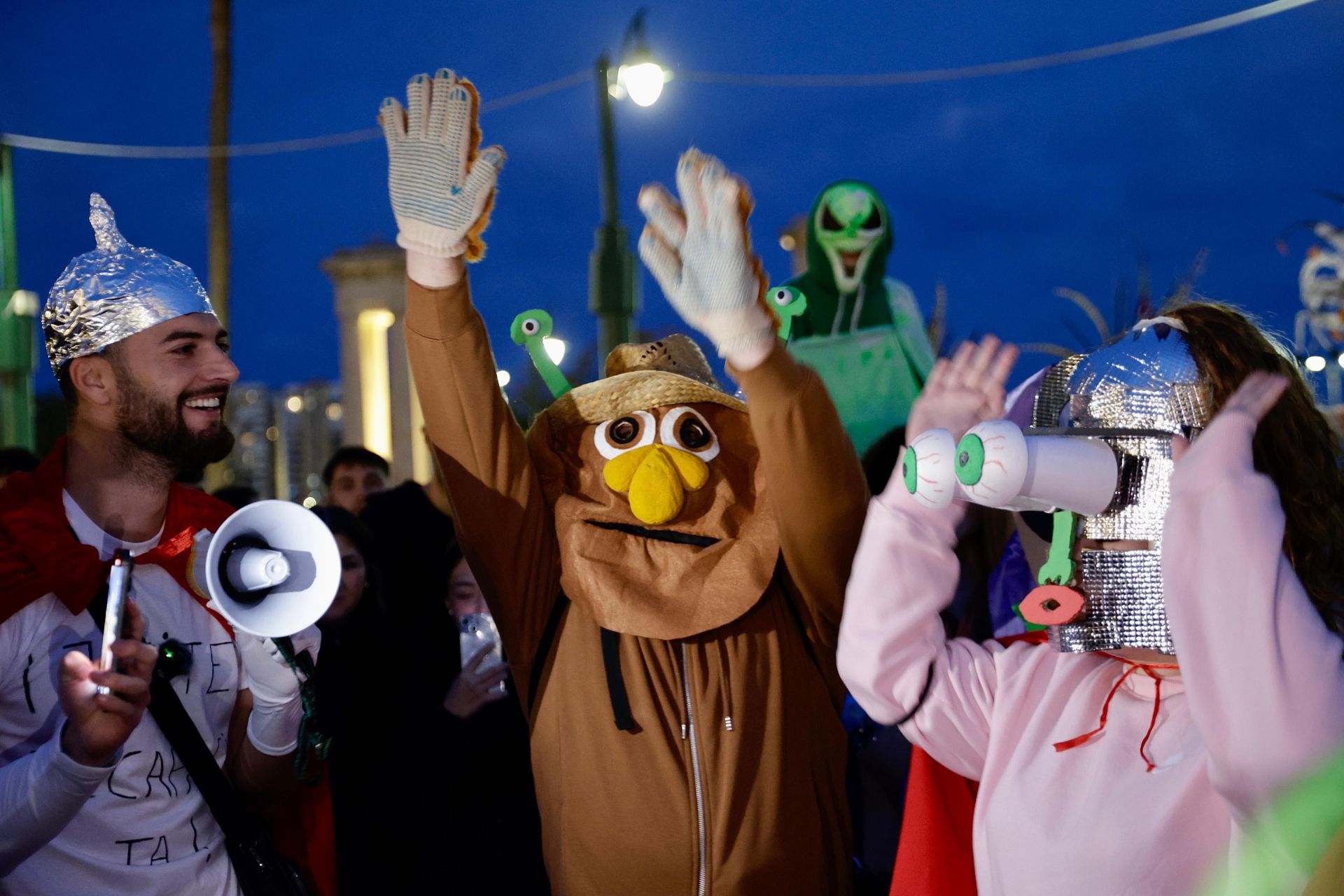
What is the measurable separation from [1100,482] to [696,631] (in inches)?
40.5

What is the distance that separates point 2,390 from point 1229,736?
1164 cm

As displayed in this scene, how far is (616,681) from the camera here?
99.0 inches

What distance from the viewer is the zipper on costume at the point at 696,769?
2.43 m

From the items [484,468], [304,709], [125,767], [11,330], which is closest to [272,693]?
[304,709]

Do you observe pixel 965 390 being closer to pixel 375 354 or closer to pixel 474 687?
pixel 474 687

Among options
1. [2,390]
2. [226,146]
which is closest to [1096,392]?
[226,146]

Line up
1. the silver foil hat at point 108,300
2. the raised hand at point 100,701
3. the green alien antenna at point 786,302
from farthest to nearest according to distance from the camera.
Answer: the green alien antenna at point 786,302
the silver foil hat at point 108,300
the raised hand at point 100,701

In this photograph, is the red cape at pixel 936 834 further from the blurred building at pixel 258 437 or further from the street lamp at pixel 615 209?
the blurred building at pixel 258 437

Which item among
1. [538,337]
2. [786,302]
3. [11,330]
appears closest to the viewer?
[786,302]

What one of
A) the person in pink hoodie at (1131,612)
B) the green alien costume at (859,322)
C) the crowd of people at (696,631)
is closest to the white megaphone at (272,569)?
the crowd of people at (696,631)

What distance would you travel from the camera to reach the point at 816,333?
14.7ft

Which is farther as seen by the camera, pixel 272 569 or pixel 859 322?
pixel 859 322

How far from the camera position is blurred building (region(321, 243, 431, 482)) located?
560 inches

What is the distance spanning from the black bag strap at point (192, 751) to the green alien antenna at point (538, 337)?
1131mm
